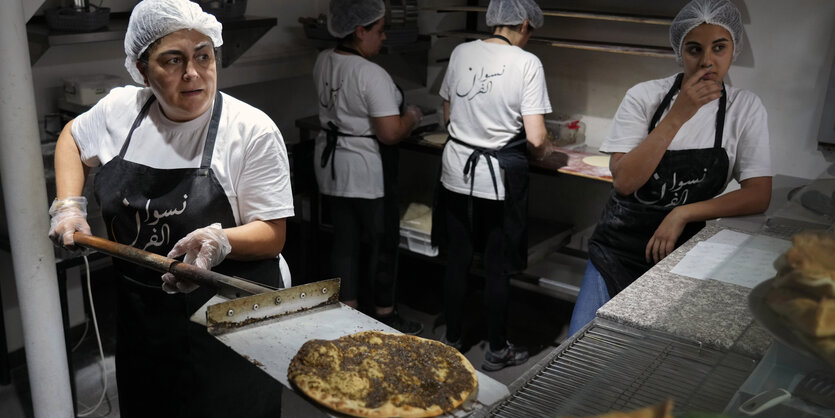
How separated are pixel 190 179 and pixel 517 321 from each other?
2.57 metres

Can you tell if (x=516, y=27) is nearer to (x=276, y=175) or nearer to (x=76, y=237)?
(x=276, y=175)

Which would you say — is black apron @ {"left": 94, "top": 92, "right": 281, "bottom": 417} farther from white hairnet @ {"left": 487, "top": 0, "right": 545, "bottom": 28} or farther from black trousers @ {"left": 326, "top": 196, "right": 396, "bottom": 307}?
white hairnet @ {"left": 487, "top": 0, "right": 545, "bottom": 28}

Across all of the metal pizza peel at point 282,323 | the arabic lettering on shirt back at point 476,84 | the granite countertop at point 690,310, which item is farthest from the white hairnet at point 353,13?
the metal pizza peel at point 282,323

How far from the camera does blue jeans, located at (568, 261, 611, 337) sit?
7.47 feet

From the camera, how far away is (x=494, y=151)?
333 cm

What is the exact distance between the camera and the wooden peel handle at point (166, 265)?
5.24 ft

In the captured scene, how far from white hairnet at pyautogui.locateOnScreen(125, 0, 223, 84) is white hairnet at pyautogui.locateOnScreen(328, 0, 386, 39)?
1476 mm

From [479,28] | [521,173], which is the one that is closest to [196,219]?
[521,173]

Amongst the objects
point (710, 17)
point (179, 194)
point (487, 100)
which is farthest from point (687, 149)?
point (179, 194)

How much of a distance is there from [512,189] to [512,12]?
0.80 m

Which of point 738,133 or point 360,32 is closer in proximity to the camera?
point 738,133

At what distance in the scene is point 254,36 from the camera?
403cm

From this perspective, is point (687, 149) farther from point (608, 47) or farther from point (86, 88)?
point (86, 88)

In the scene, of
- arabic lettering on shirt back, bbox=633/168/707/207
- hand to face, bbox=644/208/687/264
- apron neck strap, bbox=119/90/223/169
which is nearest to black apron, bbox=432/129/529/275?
arabic lettering on shirt back, bbox=633/168/707/207
